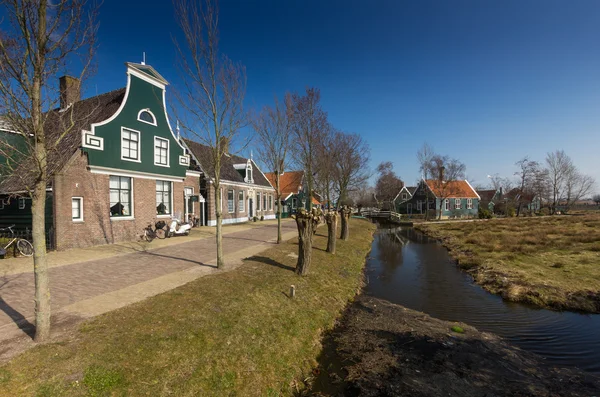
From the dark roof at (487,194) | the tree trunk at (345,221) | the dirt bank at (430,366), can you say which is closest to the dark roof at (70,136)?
the dirt bank at (430,366)

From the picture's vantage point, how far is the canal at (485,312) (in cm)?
712

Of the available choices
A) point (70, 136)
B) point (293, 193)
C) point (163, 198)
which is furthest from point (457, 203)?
point (70, 136)

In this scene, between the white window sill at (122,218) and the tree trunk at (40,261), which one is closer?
the tree trunk at (40,261)

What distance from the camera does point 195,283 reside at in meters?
8.09

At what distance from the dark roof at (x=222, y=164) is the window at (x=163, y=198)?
271 centimetres

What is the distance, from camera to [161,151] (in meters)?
17.9

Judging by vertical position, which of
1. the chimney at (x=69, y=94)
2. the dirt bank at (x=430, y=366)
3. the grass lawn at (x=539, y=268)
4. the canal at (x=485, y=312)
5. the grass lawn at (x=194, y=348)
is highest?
the chimney at (x=69, y=94)

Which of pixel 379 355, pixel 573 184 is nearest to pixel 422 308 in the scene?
pixel 379 355

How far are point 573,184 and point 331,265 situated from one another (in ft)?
246

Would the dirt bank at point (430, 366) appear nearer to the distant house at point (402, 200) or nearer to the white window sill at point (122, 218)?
the white window sill at point (122, 218)

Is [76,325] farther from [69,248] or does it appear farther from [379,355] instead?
[69,248]

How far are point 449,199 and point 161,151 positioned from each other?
4968 cm

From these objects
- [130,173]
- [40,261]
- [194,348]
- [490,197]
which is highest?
[130,173]

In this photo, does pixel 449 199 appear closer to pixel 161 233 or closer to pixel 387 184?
pixel 387 184
